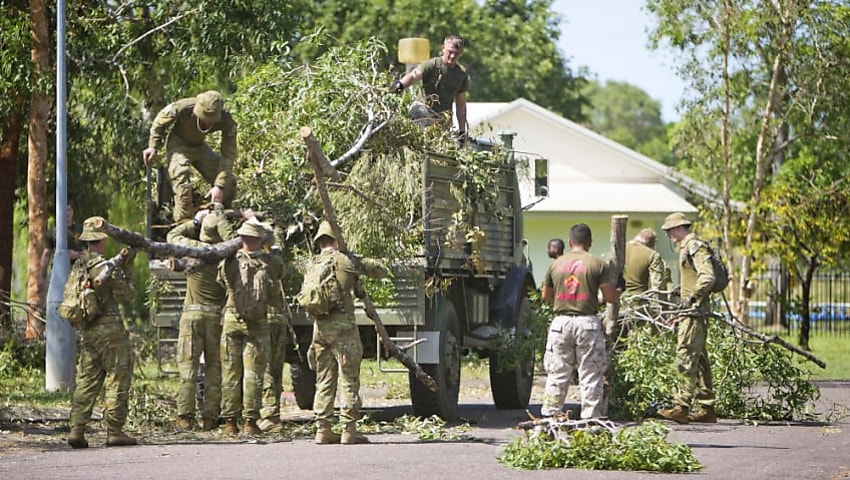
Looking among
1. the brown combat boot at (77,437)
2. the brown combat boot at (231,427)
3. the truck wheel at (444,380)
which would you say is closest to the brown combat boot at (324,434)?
the brown combat boot at (231,427)

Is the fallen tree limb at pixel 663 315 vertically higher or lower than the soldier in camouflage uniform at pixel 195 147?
lower

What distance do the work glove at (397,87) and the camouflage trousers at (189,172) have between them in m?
1.85

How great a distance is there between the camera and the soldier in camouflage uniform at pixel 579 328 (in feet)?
41.0

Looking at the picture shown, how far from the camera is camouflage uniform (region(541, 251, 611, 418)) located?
12.5 meters

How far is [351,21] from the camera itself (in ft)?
144

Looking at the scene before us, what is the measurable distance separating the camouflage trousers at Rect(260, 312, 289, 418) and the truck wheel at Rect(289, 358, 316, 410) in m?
2.19

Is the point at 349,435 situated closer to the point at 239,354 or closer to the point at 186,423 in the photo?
the point at 239,354

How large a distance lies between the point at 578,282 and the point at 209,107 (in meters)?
4.03

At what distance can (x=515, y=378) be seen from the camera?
17.0 metres

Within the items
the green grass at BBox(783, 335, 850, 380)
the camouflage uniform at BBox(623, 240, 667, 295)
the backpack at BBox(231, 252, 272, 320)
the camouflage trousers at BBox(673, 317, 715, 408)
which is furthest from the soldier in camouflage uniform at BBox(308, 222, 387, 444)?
the green grass at BBox(783, 335, 850, 380)

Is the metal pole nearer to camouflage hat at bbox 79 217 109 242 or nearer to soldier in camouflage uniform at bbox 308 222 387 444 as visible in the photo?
camouflage hat at bbox 79 217 109 242

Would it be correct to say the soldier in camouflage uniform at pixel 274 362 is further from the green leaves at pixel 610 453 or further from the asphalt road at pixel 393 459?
the green leaves at pixel 610 453

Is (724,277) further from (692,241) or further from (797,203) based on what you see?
(797,203)

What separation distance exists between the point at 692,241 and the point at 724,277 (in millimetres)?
488
